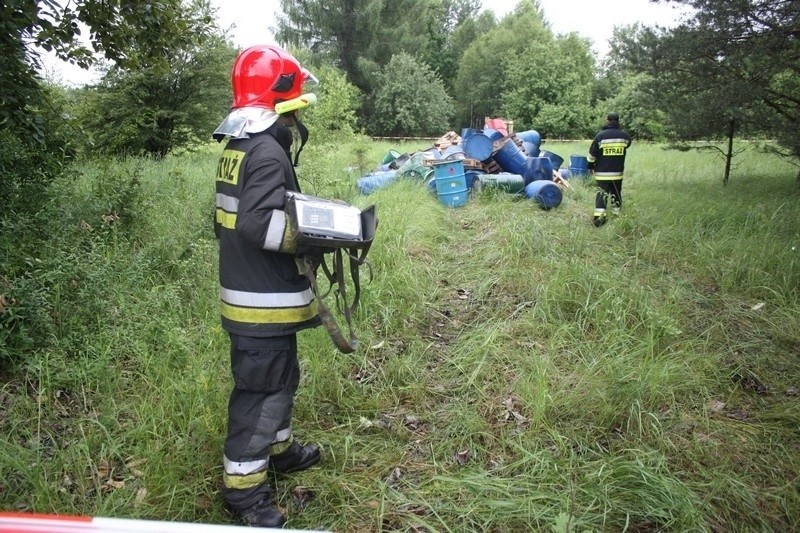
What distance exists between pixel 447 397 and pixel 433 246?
2641 millimetres

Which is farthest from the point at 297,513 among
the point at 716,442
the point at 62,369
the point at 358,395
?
the point at 716,442

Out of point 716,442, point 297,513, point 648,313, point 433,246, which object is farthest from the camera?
point 433,246

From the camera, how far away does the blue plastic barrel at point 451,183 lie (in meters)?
7.52

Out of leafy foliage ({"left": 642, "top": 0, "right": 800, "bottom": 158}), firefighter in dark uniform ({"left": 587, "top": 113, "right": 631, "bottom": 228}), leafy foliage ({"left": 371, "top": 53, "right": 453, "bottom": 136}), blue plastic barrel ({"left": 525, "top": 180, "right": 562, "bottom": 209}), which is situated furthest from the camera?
leafy foliage ({"left": 371, "top": 53, "right": 453, "bottom": 136})

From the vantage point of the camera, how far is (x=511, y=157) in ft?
28.4

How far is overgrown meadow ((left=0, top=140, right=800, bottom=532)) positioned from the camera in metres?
2.22

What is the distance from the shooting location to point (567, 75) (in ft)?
105

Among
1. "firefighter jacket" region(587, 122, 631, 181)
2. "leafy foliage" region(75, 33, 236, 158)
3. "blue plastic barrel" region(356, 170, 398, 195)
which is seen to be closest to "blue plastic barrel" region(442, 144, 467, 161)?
"blue plastic barrel" region(356, 170, 398, 195)

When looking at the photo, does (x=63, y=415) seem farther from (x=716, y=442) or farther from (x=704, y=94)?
(x=704, y=94)

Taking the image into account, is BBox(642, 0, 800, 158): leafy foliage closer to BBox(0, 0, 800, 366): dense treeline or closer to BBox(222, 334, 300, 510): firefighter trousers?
BBox(0, 0, 800, 366): dense treeline

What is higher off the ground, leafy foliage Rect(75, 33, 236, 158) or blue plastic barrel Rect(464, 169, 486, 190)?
leafy foliage Rect(75, 33, 236, 158)

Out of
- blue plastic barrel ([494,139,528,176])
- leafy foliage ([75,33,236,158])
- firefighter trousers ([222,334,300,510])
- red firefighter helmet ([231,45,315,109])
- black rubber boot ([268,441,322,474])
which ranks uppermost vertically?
leafy foliage ([75,33,236,158])

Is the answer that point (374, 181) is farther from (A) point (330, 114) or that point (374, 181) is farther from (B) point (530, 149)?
(B) point (530, 149)

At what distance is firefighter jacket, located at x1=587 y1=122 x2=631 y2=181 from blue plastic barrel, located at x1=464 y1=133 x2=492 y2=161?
2.20 m
